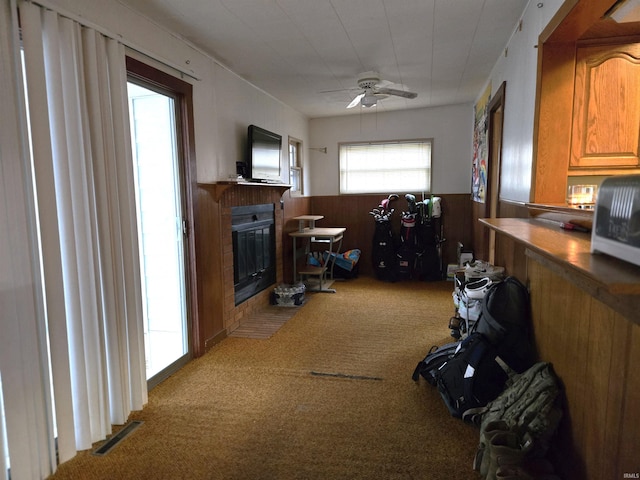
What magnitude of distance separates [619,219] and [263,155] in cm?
360

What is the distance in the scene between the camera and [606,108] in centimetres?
196

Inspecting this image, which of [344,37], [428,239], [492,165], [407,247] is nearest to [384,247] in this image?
[407,247]

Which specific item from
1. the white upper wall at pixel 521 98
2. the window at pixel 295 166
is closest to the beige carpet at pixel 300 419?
A: the white upper wall at pixel 521 98

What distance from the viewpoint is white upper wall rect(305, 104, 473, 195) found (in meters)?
5.43

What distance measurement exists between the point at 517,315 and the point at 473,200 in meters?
3.15

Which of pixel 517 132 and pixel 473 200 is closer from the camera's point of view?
pixel 517 132

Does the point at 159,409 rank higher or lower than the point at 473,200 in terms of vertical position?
lower

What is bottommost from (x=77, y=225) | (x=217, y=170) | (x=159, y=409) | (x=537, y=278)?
(x=159, y=409)

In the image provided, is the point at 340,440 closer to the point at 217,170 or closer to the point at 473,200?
the point at 217,170

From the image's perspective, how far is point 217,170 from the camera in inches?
133

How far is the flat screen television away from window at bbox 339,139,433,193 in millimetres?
1580

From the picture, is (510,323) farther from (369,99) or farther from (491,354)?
(369,99)

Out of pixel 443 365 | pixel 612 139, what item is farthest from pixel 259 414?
pixel 612 139

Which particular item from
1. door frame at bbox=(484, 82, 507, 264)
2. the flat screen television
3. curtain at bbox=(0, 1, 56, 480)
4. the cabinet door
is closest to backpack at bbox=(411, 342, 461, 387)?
the cabinet door
